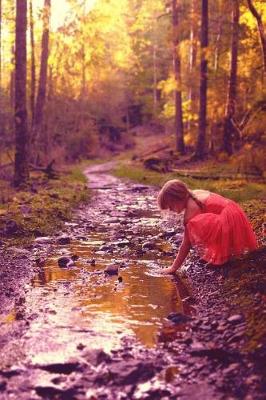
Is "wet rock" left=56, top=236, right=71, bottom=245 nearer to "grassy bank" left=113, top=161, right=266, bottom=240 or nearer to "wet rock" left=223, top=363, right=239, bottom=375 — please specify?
"grassy bank" left=113, top=161, right=266, bottom=240

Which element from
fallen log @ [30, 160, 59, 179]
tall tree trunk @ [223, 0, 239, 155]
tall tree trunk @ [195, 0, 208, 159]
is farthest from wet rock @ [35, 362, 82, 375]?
tall tree trunk @ [195, 0, 208, 159]

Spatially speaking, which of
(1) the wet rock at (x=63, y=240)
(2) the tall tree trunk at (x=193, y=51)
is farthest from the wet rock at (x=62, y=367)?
(2) the tall tree trunk at (x=193, y=51)

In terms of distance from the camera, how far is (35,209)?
11555mm

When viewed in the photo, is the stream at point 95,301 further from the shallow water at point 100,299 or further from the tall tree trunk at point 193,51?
the tall tree trunk at point 193,51

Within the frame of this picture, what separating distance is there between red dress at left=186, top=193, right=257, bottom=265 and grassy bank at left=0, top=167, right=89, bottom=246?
3.49 metres

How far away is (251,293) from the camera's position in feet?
18.4

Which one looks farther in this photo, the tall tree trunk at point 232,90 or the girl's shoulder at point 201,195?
the tall tree trunk at point 232,90

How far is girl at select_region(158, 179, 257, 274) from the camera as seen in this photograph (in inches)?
260

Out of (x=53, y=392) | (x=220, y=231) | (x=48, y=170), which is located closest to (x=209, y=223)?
(x=220, y=231)

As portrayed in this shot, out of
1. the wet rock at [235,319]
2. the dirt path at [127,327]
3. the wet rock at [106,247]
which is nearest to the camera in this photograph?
the dirt path at [127,327]

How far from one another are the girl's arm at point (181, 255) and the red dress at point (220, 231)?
0.07 metres

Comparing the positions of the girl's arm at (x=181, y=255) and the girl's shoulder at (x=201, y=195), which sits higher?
the girl's shoulder at (x=201, y=195)

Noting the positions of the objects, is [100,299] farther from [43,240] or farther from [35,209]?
[35,209]

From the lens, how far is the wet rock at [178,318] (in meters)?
5.21
